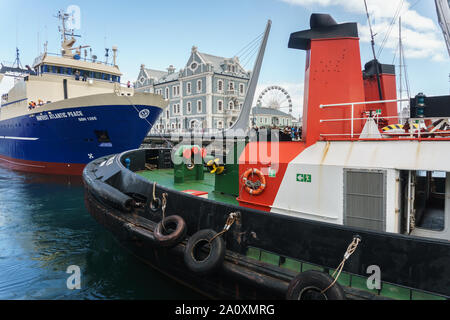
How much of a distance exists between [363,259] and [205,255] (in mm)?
2510

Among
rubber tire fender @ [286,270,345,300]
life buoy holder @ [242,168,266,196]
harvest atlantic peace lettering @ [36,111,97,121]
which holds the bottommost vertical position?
rubber tire fender @ [286,270,345,300]

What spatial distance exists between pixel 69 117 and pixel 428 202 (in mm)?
18125

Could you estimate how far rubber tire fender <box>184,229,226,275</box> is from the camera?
4652 millimetres

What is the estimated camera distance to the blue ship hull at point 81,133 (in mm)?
17500

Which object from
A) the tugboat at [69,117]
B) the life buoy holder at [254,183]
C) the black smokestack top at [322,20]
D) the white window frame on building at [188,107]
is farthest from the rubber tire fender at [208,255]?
the white window frame on building at [188,107]

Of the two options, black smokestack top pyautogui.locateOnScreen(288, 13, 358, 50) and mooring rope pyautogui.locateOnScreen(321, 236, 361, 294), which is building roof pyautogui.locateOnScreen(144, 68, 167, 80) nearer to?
black smokestack top pyautogui.locateOnScreen(288, 13, 358, 50)

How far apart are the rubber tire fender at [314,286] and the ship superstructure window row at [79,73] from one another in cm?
2380

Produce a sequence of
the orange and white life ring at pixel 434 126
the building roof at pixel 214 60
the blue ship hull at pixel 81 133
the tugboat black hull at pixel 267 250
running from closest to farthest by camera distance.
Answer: the tugboat black hull at pixel 267 250 < the orange and white life ring at pixel 434 126 < the blue ship hull at pixel 81 133 < the building roof at pixel 214 60

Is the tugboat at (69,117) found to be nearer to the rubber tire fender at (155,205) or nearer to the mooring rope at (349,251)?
the rubber tire fender at (155,205)

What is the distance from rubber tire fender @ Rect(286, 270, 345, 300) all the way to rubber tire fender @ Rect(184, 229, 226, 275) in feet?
4.10

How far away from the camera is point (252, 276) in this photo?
14.7 feet

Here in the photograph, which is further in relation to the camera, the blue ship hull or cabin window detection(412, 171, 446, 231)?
the blue ship hull

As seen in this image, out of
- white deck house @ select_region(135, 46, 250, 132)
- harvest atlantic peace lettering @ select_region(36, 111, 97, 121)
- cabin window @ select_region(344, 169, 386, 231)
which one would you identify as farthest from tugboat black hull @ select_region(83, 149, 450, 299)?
white deck house @ select_region(135, 46, 250, 132)

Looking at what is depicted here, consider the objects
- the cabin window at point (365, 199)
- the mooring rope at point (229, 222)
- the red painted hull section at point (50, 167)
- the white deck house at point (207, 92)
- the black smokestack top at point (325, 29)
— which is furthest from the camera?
the white deck house at point (207, 92)
